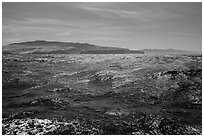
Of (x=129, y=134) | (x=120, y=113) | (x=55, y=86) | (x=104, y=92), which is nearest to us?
(x=129, y=134)

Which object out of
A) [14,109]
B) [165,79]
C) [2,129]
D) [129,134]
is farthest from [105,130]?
[165,79]

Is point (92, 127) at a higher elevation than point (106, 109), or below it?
below

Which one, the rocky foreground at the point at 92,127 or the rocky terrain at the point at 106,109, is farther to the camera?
the rocky terrain at the point at 106,109

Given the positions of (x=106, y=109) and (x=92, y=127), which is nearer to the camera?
(x=92, y=127)

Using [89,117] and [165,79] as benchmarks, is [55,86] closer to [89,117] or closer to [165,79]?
[89,117]

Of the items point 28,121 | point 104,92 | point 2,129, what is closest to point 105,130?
point 28,121

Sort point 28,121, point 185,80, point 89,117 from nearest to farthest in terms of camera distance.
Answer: point 28,121 < point 89,117 < point 185,80

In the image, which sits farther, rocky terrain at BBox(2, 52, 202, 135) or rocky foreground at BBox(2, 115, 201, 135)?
rocky terrain at BBox(2, 52, 202, 135)

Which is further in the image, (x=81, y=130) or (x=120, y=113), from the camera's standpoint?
(x=120, y=113)

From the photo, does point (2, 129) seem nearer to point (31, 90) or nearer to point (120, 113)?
point (120, 113)
